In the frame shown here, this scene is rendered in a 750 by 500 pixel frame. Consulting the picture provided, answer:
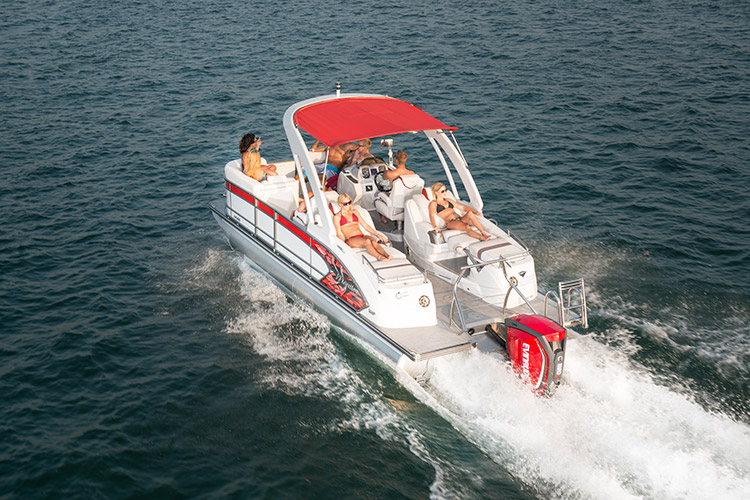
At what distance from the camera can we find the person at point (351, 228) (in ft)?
38.9

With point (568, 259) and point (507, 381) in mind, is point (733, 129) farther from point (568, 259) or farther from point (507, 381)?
point (507, 381)

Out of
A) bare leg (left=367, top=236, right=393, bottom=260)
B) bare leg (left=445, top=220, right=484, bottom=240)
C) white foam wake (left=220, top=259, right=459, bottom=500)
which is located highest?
bare leg (left=445, top=220, right=484, bottom=240)

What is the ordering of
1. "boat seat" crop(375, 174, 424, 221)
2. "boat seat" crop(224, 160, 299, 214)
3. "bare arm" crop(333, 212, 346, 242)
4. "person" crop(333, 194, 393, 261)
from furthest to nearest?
"boat seat" crop(224, 160, 299, 214) < "boat seat" crop(375, 174, 424, 221) < "bare arm" crop(333, 212, 346, 242) < "person" crop(333, 194, 393, 261)

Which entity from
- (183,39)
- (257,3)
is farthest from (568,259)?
(257,3)

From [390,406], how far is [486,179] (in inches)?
397

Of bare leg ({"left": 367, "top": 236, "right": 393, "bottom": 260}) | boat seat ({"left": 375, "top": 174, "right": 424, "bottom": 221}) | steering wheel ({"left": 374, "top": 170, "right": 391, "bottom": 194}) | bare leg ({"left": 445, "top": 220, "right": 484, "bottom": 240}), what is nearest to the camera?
bare leg ({"left": 367, "top": 236, "right": 393, "bottom": 260})

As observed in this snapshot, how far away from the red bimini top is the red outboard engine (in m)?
4.02

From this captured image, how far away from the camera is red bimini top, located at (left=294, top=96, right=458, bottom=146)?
11992 millimetres

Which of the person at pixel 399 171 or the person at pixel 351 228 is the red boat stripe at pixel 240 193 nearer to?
the person at pixel 351 228

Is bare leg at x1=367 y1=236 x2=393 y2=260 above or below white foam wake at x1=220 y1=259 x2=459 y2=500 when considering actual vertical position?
above

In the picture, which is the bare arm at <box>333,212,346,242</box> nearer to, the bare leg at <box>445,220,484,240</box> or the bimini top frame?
the bimini top frame

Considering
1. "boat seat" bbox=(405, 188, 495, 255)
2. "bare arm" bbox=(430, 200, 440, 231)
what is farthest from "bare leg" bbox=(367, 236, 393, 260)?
"bare arm" bbox=(430, 200, 440, 231)

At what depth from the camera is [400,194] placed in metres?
13.4

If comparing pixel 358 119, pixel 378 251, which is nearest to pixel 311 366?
pixel 378 251
